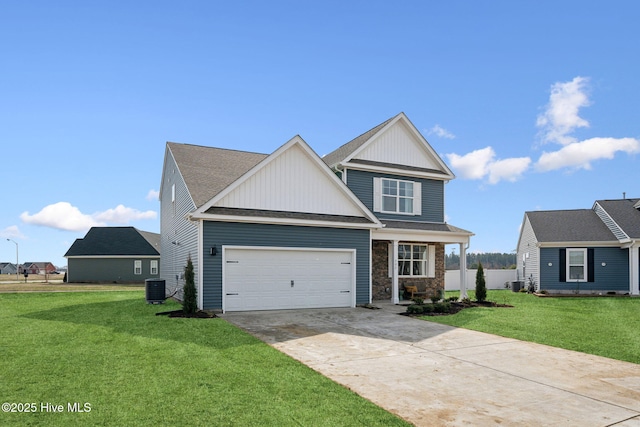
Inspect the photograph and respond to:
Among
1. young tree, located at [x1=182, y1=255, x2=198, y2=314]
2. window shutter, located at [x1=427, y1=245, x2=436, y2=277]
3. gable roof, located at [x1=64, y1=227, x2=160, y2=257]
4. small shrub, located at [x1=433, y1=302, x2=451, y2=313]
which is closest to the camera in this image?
young tree, located at [x1=182, y1=255, x2=198, y2=314]

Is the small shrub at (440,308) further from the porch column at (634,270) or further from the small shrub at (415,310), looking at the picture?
the porch column at (634,270)

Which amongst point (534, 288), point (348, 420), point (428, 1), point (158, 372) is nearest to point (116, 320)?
point (158, 372)

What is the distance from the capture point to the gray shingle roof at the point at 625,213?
25.2 m

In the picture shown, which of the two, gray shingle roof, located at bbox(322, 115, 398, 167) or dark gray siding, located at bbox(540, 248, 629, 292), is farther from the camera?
dark gray siding, located at bbox(540, 248, 629, 292)

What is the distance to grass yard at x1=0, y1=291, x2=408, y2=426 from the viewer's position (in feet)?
17.3

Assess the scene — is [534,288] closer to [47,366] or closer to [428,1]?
[428,1]

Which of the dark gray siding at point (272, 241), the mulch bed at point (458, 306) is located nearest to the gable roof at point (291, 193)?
the dark gray siding at point (272, 241)

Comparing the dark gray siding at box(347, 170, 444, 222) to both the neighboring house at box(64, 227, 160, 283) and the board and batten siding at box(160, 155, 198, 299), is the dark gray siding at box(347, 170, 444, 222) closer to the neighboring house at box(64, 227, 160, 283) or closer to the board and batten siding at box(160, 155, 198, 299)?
the board and batten siding at box(160, 155, 198, 299)

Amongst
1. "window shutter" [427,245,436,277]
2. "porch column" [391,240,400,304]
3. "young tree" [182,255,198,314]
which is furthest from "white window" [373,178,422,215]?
"young tree" [182,255,198,314]

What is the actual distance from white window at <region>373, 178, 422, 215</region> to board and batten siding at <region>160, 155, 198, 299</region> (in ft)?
26.7

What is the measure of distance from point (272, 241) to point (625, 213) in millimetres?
23273

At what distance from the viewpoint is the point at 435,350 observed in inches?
378

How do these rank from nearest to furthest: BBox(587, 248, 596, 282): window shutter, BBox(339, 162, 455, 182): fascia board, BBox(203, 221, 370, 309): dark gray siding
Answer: BBox(203, 221, 370, 309): dark gray siding < BBox(339, 162, 455, 182): fascia board < BBox(587, 248, 596, 282): window shutter

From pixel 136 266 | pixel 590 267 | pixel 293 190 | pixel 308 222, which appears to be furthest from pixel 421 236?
pixel 136 266
